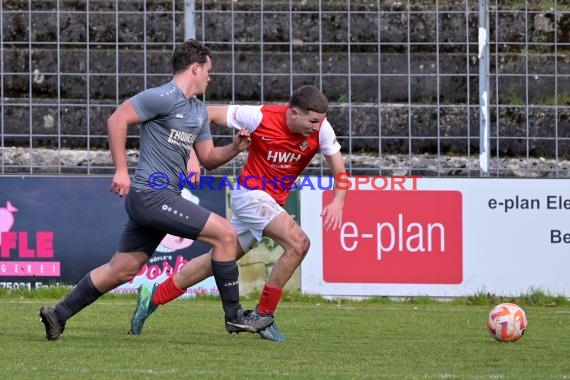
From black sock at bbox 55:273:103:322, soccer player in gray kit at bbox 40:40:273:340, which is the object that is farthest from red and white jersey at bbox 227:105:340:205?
black sock at bbox 55:273:103:322

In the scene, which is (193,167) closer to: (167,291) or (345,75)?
(167,291)

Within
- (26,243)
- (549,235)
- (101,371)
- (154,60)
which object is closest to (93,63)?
(154,60)

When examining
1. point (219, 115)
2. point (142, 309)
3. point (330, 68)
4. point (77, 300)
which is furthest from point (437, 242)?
point (77, 300)

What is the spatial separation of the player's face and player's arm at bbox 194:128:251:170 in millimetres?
555

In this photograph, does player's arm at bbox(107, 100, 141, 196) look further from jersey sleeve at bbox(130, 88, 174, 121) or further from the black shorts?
the black shorts

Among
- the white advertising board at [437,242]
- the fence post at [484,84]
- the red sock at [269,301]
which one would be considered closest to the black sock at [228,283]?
the red sock at [269,301]

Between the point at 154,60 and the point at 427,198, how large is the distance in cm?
439

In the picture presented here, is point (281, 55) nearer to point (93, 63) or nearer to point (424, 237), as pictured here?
point (93, 63)

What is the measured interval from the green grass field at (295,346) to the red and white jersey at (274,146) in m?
1.10

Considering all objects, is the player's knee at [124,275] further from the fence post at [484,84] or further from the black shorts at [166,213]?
the fence post at [484,84]

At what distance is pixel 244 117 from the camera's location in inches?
362

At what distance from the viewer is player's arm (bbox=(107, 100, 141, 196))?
7902 millimetres

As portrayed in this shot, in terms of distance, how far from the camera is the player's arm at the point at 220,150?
8422mm

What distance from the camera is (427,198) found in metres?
12.6
